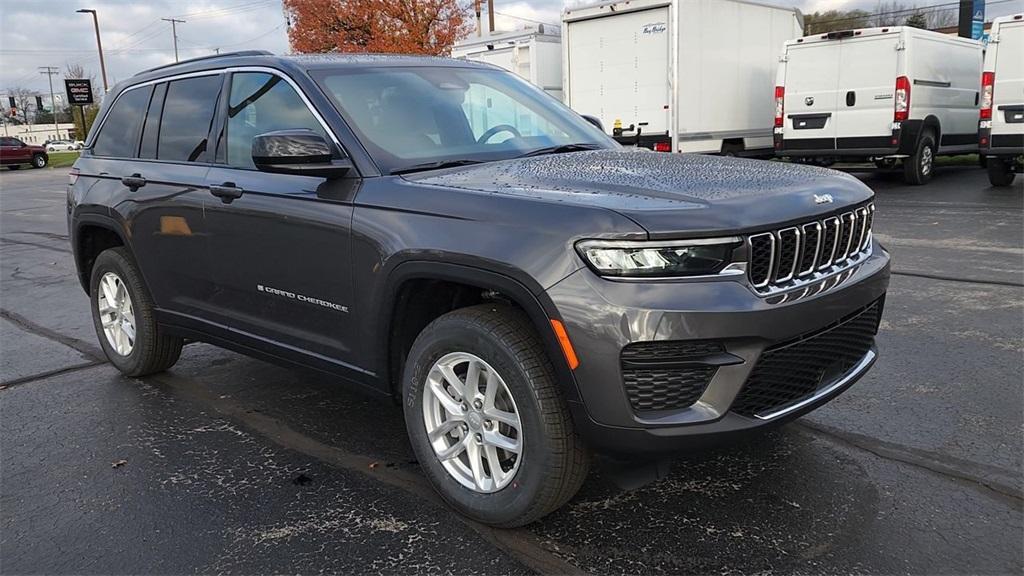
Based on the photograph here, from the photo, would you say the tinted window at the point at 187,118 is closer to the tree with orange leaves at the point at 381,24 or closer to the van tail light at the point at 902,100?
the van tail light at the point at 902,100

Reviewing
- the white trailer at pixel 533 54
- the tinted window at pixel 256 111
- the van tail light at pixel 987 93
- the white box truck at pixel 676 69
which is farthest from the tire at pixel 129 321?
the white trailer at pixel 533 54

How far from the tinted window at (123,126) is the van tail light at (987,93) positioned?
11.6 meters

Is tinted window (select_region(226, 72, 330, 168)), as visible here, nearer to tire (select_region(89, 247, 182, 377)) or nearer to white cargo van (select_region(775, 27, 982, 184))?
tire (select_region(89, 247, 182, 377))

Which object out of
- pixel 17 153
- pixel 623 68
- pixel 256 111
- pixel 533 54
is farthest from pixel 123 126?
pixel 17 153

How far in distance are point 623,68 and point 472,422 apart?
1231 cm

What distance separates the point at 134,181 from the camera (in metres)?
4.59

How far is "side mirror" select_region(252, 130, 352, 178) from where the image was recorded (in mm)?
3230

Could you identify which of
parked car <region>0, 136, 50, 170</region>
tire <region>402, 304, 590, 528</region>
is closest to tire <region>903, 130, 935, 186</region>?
tire <region>402, 304, 590, 528</region>

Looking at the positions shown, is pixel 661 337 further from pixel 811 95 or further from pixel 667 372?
pixel 811 95

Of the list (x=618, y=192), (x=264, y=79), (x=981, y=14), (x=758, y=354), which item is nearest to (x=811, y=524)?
(x=758, y=354)

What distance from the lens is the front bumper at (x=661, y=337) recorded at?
8.21ft

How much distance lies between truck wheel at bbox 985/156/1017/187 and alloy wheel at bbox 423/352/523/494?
1277 cm

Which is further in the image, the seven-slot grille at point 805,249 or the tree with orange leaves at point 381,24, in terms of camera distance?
the tree with orange leaves at point 381,24

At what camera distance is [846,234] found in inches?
121
